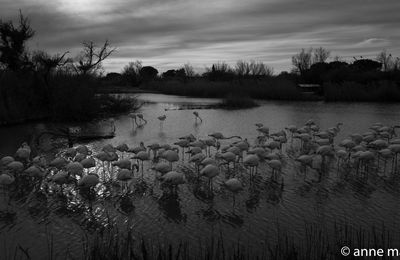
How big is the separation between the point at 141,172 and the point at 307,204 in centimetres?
428

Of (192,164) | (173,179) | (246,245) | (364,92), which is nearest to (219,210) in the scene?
(173,179)

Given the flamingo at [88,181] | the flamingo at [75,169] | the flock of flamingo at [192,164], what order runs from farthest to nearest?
the flamingo at [75,169] < the flock of flamingo at [192,164] < the flamingo at [88,181]

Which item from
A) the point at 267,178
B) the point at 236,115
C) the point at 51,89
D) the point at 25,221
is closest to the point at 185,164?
the point at 267,178

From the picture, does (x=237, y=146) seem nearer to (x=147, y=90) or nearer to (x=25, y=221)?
(x=25, y=221)

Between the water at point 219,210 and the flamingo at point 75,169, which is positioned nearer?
the water at point 219,210

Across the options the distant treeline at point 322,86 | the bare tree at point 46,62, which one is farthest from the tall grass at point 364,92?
the bare tree at point 46,62

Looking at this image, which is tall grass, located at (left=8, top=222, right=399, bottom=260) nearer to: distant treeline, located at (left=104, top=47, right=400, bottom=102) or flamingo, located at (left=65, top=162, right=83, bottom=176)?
flamingo, located at (left=65, top=162, right=83, bottom=176)

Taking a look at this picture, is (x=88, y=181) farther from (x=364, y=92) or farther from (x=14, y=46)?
(x=364, y=92)

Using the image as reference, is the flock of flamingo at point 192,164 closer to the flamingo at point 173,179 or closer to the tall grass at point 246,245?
the flamingo at point 173,179

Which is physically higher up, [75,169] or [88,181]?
[75,169]

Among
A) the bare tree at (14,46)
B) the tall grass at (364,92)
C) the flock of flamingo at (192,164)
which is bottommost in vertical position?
the flock of flamingo at (192,164)

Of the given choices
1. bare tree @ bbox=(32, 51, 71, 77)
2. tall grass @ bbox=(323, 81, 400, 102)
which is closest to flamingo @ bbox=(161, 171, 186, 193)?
bare tree @ bbox=(32, 51, 71, 77)

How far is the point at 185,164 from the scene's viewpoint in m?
11.9

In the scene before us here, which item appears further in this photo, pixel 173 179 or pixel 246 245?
pixel 173 179
